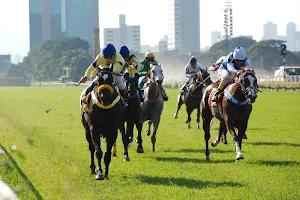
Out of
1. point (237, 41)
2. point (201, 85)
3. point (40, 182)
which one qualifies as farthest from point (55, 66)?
point (40, 182)

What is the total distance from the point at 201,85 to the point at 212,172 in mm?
9191

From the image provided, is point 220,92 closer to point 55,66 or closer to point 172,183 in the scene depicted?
point 172,183

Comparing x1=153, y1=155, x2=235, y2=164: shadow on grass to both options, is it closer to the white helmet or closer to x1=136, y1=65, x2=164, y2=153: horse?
x1=136, y1=65, x2=164, y2=153: horse

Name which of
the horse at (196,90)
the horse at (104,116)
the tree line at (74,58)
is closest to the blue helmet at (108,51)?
the horse at (104,116)

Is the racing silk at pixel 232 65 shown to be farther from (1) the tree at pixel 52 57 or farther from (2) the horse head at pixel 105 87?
(1) the tree at pixel 52 57

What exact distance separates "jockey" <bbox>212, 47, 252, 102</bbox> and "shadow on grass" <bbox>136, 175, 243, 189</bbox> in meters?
3.33

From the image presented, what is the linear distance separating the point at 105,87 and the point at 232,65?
4117mm

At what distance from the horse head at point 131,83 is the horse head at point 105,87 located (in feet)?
11.8

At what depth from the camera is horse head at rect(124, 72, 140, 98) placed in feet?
47.9

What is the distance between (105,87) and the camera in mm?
10664

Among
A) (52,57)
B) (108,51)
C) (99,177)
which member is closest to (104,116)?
(99,177)

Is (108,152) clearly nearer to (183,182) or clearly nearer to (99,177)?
(99,177)

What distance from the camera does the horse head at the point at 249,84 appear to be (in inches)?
496

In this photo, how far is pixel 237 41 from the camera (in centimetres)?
18462
